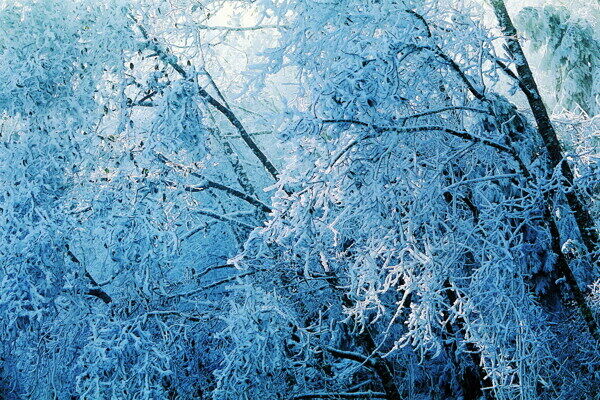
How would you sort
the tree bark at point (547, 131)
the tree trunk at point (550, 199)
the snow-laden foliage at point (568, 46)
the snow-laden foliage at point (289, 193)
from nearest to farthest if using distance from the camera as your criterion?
the snow-laden foliage at point (289, 193), the tree trunk at point (550, 199), the tree bark at point (547, 131), the snow-laden foliage at point (568, 46)

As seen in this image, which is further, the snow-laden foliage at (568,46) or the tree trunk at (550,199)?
the snow-laden foliage at (568,46)

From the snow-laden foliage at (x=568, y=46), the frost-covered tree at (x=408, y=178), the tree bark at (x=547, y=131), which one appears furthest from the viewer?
the snow-laden foliage at (x=568, y=46)

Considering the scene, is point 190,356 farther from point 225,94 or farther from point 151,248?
point 225,94

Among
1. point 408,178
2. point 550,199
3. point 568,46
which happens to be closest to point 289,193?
point 408,178

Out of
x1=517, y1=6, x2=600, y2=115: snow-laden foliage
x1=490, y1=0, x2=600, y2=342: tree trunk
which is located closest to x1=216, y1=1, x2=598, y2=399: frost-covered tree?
x1=490, y1=0, x2=600, y2=342: tree trunk

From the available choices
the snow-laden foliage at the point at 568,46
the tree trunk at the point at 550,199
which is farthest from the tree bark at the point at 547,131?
the snow-laden foliage at the point at 568,46

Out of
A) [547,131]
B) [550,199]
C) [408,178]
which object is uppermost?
[408,178]

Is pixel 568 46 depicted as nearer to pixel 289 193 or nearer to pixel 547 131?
pixel 547 131

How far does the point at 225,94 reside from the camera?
1038 centimetres

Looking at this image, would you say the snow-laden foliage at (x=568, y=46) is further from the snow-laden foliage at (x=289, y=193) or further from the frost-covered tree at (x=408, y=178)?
the frost-covered tree at (x=408, y=178)

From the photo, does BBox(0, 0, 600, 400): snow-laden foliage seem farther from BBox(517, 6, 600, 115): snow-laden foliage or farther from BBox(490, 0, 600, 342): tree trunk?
BBox(517, 6, 600, 115): snow-laden foliage

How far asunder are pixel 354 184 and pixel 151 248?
2.49m

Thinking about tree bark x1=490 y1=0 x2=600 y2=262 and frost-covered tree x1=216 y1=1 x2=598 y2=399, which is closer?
frost-covered tree x1=216 y1=1 x2=598 y2=399

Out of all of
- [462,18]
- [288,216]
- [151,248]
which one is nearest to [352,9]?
[462,18]
